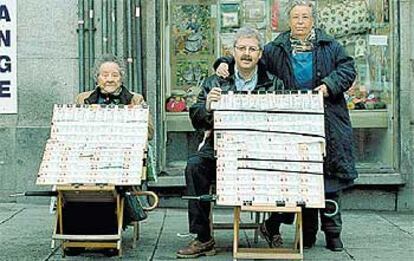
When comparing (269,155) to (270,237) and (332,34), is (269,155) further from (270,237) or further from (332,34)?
(332,34)

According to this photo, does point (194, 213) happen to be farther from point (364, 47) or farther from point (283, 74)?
point (364, 47)

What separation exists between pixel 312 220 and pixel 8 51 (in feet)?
13.3

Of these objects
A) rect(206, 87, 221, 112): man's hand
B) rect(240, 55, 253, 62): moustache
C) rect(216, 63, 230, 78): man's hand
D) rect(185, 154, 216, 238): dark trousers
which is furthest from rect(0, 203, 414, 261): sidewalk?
rect(240, 55, 253, 62): moustache

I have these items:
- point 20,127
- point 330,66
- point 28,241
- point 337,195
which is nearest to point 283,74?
point 330,66

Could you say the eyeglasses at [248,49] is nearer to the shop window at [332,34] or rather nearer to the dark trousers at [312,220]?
the dark trousers at [312,220]

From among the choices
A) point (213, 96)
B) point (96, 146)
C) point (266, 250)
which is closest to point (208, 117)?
point (213, 96)

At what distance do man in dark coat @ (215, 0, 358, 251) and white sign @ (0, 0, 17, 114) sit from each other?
346cm

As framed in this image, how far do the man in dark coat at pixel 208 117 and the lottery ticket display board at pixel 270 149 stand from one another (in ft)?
0.73

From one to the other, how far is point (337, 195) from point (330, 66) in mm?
1019

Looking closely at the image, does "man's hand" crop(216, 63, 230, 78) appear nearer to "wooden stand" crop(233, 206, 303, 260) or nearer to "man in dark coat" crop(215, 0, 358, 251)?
"man in dark coat" crop(215, 0, 358, 251)

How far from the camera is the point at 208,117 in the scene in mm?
7281

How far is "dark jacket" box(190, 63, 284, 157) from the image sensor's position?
7320 millimetres

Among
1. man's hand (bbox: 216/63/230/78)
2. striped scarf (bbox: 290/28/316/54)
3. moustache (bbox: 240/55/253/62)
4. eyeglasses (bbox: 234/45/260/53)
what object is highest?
striped scarf (bbox: 290/28/316/54)

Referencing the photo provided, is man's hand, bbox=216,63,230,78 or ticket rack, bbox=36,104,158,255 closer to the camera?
ticket rack, bbox=36,104,158,255
